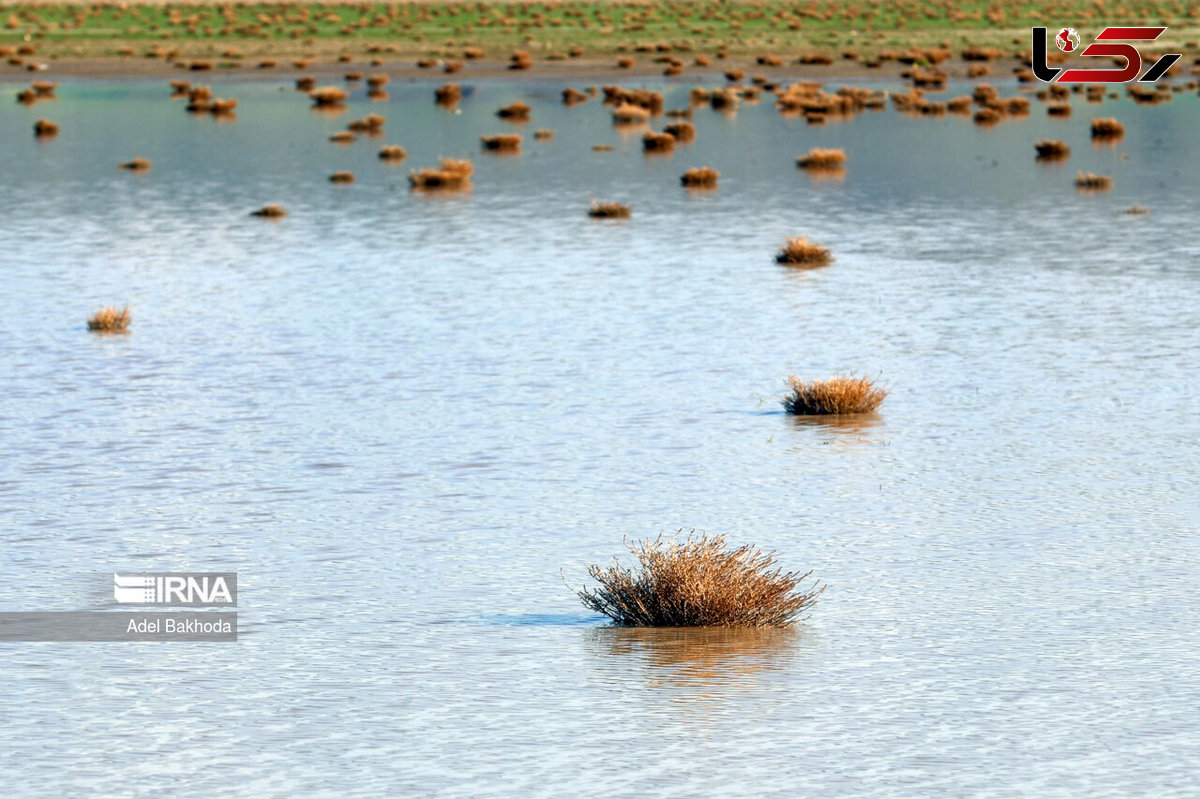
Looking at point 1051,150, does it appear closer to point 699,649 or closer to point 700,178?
point 700,178

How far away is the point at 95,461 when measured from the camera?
53.5 ft

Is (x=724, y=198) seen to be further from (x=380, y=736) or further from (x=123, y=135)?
(x=380, y=736)

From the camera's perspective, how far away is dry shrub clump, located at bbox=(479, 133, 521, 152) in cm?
5206

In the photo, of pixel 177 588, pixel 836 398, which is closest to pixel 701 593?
pixel 177 588

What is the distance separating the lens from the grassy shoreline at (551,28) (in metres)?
86.9

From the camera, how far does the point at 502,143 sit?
52188 mm

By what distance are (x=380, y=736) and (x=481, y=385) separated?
11.1 m

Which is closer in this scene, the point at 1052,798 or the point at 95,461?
the point at 1052,798

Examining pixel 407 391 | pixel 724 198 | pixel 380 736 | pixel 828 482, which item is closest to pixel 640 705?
pixel 380 736

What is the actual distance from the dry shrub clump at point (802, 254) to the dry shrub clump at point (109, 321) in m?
10.7

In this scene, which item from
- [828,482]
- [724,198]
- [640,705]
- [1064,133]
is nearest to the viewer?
[640,705]

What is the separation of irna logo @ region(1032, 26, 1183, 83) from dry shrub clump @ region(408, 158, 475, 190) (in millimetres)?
33777

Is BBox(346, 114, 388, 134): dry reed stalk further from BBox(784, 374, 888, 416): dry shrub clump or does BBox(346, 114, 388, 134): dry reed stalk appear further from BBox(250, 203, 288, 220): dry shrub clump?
BBox(784, 374, 888, 416): dry shrub clump

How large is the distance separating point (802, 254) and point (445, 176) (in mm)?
14516
